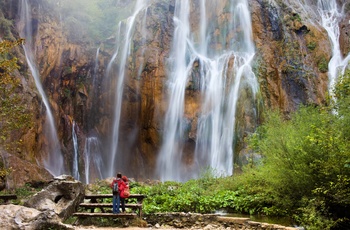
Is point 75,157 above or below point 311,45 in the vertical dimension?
below

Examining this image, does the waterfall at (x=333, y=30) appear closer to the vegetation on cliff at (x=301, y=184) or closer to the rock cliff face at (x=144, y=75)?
the rock cliff face at (x=144, y=75)

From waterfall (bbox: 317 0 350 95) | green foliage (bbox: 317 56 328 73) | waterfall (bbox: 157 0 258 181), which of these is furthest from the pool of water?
green foliage (bbox: 317 56 328 73)

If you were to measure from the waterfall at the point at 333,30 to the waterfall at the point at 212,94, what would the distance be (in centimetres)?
551

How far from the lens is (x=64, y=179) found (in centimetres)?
1103

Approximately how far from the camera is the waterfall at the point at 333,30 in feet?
81.5

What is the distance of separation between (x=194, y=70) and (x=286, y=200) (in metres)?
17.0

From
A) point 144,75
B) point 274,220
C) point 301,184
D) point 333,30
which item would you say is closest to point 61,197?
point 274,220

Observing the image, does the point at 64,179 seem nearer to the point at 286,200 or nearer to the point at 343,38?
the point at 286,200

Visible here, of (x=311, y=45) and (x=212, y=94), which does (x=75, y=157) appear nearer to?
(x=212, y=94)

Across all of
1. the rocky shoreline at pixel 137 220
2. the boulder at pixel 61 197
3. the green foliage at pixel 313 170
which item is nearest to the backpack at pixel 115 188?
the rocky shoreline at pixel 137 220

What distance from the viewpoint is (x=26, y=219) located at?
753 centimetres

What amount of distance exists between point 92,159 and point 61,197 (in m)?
14.7

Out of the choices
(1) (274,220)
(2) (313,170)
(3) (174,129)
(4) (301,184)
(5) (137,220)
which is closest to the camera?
(2) (313,170)

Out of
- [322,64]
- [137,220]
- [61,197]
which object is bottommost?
[137,220]
